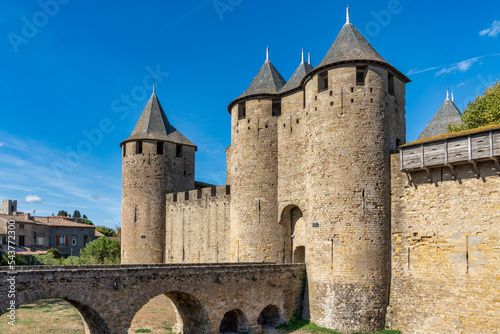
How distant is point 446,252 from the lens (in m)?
14.9

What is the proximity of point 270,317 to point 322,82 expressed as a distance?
9.99 m

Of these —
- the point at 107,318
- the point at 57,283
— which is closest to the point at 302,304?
the point at 107,318

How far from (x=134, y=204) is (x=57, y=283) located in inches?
606

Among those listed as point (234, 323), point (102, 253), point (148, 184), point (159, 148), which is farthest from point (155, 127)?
point (234, 323)

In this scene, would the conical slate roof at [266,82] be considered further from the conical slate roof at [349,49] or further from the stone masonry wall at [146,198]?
the stone masonry wall at [146,198]

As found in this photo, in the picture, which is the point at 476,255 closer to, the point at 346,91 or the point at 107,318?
the point at 346,91

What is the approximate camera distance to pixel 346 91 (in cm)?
1703

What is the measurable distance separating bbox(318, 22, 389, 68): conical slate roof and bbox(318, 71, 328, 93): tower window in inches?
18.6

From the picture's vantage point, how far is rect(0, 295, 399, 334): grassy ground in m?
16.5

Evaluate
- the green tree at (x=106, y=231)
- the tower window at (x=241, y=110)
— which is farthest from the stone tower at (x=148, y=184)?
the green tree at (x=106, y=231)

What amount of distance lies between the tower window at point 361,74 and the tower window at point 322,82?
1.28 metres

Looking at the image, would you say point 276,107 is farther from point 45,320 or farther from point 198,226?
point 45,320

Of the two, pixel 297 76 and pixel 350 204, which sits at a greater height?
pixel 297 76

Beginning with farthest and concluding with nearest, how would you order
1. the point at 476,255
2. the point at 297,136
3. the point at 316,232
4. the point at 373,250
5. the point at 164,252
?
1. the point at 164,252
2. the point at 297,136
3. the point at 316,232
4. the point at 373,250
5. the point at 476,255
